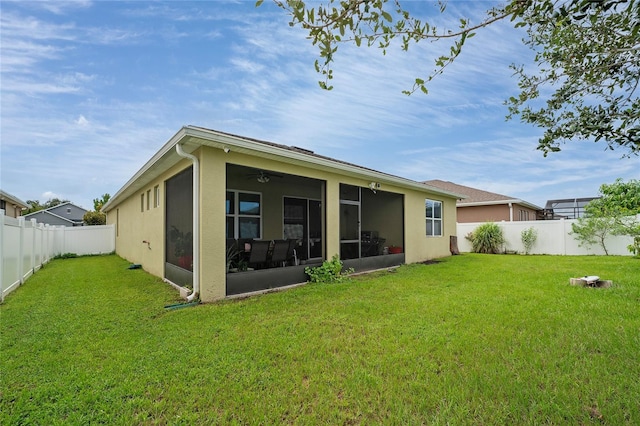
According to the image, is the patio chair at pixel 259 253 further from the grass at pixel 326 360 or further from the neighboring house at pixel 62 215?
the neighboring house at pixel 62 215

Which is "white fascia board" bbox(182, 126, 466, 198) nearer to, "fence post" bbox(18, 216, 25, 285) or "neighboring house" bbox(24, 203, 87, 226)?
"fence post" bbox(18, 216, 25, 285)

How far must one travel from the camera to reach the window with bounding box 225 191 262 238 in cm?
975

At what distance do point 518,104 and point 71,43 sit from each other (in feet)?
32.8

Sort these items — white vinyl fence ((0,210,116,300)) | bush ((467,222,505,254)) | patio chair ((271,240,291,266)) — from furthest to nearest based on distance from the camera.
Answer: bush ((467,222,505,254)), patio chair ((271,240,291,266)), white vinyl fence ((0,210,116,300))

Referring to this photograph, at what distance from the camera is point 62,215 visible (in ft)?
117

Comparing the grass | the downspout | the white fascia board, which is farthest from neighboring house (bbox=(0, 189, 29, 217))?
the white fascia board

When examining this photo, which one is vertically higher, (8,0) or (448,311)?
(8,0)

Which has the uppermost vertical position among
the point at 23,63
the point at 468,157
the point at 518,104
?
the point at 23,63

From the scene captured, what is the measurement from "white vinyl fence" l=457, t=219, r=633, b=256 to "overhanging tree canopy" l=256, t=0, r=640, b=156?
14.6 m

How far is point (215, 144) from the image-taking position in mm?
5672

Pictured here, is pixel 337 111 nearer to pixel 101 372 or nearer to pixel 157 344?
pixel 157 344

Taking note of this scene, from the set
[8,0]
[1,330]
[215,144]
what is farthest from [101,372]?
[8,0]

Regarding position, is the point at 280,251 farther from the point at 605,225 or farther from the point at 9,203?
the point at 9,203

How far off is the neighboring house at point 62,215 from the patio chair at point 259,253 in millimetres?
34414
